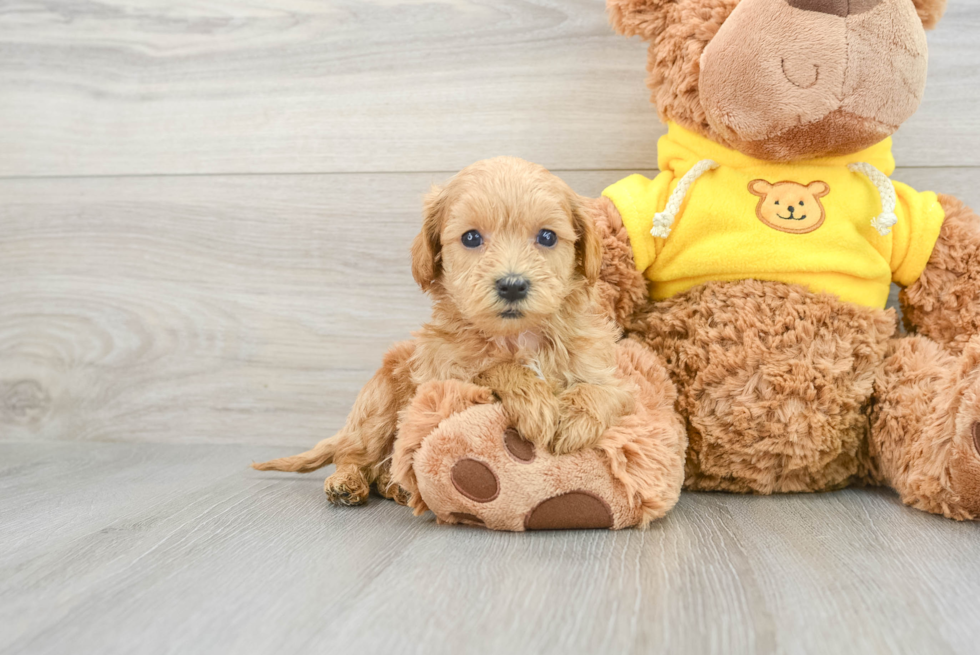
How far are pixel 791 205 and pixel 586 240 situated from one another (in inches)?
15.8

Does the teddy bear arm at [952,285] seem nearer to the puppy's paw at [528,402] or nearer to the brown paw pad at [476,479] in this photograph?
the puppy's paw at [528,402]

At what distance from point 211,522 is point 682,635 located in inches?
31.3

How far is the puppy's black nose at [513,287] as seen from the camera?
3.38 ft

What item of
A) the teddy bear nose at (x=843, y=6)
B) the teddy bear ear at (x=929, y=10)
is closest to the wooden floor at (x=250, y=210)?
the teddy bear ear at (x=929, y=10)

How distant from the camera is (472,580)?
91 centimetres

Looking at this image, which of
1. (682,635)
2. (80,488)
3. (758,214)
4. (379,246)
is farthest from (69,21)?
(682,635)

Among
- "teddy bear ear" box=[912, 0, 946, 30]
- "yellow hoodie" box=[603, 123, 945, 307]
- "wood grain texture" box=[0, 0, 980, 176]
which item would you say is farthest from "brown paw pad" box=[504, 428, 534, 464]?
"teddy bear ear" box=[912, 0, 946, 30]

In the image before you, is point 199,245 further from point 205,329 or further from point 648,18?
point 648,18

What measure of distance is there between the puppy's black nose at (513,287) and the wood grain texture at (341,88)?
0.67 meters

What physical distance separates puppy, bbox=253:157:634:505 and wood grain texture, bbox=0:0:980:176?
20.4 inches

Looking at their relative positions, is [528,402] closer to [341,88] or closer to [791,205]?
[791,205]

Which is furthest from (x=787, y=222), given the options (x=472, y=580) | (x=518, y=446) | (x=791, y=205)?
(x=472, y=580)

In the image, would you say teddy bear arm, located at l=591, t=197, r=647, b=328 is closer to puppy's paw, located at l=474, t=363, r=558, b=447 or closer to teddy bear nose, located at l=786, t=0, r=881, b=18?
puppy's paw, located at l=474, t=363, r=558, b=447

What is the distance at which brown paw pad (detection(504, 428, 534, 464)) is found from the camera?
105 cm
